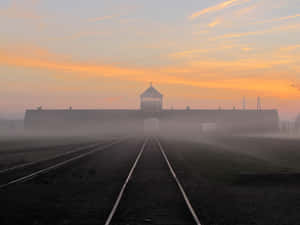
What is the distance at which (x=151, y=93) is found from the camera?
101 metres

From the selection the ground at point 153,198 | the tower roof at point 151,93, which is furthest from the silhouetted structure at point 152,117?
the ground at point 153,198

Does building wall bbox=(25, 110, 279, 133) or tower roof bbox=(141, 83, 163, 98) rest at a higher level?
tower roof bbox=(141, 83, 163, 98)

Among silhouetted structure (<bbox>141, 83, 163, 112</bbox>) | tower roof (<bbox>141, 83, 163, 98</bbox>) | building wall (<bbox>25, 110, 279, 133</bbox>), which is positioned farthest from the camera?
tower roof (<bbox>141, 83, 163, 98</bbox>)

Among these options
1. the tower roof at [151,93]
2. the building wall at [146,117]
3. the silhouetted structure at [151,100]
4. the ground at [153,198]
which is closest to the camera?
the ground at [153,198]

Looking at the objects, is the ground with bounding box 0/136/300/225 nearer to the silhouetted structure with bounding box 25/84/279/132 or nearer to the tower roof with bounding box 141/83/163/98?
the silhouetted structure with bounding box 25/84/279/132

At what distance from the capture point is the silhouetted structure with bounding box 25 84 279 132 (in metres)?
98.7

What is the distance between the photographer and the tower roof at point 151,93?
330 ft

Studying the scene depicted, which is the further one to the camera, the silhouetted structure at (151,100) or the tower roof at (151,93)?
the tower roof at (151,93)

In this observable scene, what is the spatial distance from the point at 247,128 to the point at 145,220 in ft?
298

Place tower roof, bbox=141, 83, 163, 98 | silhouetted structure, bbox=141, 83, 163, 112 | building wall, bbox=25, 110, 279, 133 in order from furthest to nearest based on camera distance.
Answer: tower roof, bbox=141, 83, 163, 98 < silhouetted structure, bbox=141, 83, 163, 112 < building wall, bbox=25, 110, 279, 133

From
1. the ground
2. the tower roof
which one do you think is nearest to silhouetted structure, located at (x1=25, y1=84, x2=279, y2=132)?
the tower roof

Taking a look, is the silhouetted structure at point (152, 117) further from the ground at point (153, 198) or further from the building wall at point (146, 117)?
the ground at point (153, 198)

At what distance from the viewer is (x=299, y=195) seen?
12.3 m

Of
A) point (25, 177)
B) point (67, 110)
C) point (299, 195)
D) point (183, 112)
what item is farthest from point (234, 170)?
point (67, 110)
